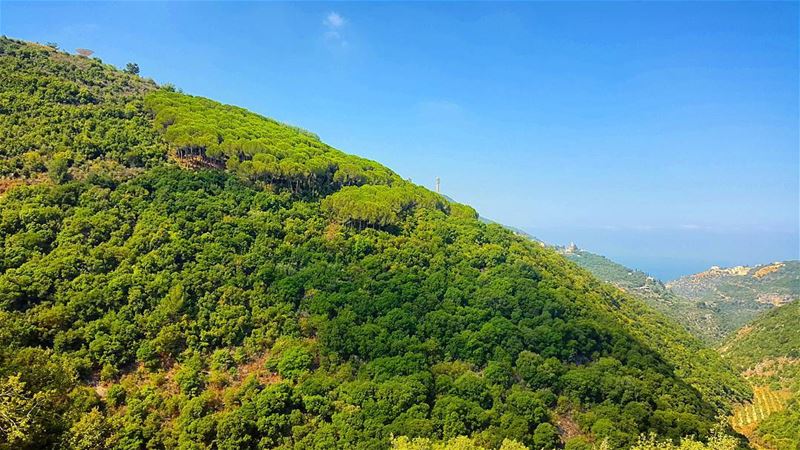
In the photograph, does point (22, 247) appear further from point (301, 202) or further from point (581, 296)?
point (581, 296)

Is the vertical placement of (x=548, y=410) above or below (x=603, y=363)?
below

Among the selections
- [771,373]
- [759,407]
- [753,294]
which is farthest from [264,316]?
[753,294]

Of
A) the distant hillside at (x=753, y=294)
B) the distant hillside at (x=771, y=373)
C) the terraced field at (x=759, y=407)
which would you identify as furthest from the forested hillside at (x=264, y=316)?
the distant hillside at (x=753, y=294)

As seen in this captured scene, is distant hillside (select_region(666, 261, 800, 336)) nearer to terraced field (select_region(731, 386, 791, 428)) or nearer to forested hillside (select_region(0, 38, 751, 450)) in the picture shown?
terraced field (select_region(731, 386, 791, 428))

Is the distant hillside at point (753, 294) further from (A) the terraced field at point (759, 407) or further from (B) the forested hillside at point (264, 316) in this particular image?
(B) the forested hillside at point (264, 316)

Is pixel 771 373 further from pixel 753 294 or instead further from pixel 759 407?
pixel 753 294

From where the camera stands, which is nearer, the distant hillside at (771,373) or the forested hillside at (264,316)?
the forested hillside at (264,316)

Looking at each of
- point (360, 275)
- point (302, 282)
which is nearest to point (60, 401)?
point (302, 282)
